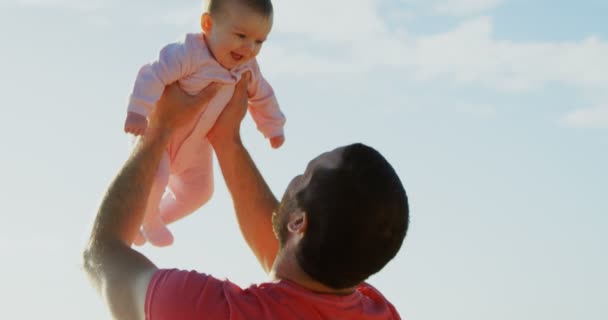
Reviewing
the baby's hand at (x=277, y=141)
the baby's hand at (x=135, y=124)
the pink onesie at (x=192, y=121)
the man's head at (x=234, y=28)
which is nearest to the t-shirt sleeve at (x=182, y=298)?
the baby's hand at (x=135, y=124)

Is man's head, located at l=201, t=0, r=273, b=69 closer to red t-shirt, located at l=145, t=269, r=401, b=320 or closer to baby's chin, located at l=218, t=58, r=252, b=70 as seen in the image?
baby's chin, located at l=218, t=58, r=252, b=70

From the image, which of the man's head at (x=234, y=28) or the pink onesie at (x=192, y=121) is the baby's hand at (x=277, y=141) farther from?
the man's head at (x=234, y=28)

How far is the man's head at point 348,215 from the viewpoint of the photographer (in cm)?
427

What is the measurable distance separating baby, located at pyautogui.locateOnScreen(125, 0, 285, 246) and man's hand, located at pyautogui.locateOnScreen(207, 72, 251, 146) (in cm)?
3

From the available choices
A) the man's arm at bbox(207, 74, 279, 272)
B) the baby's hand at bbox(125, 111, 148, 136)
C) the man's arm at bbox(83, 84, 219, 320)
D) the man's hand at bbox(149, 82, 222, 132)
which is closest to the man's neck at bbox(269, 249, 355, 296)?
the man's arm at bbox(83, 84, 219, 320)

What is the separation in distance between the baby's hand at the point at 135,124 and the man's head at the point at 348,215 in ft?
5.13

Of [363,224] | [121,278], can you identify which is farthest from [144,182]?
[363,224]

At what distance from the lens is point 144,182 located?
17.0 ft

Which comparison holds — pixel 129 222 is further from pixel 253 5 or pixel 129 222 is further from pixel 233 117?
pixel 253 5

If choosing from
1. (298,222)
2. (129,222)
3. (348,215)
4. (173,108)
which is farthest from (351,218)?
(173,108)

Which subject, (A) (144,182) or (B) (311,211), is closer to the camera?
(B) (311,211)

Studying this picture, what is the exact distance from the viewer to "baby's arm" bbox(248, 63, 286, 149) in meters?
6.47

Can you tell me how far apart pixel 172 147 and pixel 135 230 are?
4.76ft

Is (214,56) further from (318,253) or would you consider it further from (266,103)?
(318,253)
